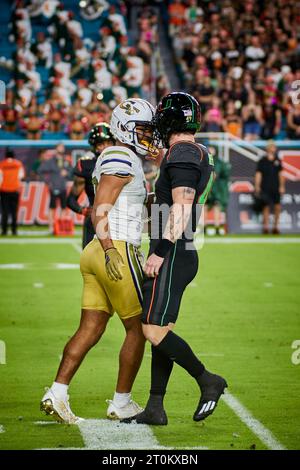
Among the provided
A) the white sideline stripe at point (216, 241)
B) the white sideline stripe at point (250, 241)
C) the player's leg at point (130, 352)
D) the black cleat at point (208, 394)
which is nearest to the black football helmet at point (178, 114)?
the player's leg at point (130, 352)

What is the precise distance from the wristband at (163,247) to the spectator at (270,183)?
16.7m

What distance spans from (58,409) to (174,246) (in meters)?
1.18

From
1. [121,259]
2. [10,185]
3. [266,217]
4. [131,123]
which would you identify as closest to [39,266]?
[10,185]

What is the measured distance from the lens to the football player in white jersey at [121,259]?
6410 mm

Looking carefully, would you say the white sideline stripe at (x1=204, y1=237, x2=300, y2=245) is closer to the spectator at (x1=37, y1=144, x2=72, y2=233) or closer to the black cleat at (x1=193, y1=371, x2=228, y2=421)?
the spectator at (x1=37, y1=144, x2=72, y2=233)

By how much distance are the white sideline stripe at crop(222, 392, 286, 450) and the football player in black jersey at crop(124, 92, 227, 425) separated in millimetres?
281

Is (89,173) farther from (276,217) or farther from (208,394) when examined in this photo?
(276,217)

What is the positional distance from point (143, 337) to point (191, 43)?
73.9 feet

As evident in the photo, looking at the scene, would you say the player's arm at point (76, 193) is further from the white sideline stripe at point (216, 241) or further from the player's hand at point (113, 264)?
the white sideline stripe at point (216, 241)

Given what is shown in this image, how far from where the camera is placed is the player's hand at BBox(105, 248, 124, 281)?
6.31m

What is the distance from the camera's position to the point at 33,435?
20.1 feet

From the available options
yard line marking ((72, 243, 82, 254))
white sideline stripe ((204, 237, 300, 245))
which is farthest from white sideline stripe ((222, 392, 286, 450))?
white sideline stripe ((204, 237, 300, 245))

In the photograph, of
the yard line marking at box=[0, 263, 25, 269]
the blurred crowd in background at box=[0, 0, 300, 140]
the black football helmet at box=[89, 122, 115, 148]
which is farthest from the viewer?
the blurred crowd in background at box=[0, 0, 300, 140]
